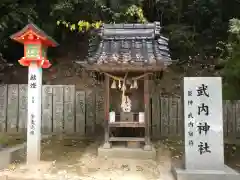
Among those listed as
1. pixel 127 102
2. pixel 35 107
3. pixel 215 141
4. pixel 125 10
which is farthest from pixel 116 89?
pixel 125 10

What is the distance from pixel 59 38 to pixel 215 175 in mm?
14440

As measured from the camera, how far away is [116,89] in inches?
383

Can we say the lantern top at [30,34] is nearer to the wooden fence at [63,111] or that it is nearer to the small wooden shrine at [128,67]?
the small wooden shrine at [128,67]

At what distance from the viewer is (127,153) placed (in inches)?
334

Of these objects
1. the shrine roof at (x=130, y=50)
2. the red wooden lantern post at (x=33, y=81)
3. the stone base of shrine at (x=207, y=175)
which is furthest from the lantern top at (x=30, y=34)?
the stone base of shrine at (x=207, y=175)

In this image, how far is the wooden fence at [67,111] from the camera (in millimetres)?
11836

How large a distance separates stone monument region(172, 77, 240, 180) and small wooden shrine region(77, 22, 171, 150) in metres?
1.48

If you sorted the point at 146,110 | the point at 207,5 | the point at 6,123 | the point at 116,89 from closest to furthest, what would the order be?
the point at 146,110 < the point at 116,89 < the point at 6,123 < the point at 207,5

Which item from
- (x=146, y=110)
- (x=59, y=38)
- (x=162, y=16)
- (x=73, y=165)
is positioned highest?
(x=162, y=16)

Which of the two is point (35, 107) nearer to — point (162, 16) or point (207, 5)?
point (162, 16)

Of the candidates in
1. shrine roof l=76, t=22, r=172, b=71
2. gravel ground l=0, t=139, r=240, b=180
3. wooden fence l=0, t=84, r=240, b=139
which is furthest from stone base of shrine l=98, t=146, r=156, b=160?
wooden fence l=0, t=84, r=240, b=139

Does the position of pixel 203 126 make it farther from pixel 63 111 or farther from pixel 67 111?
pixel 63 111

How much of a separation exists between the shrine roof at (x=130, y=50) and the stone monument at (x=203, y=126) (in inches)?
57.3

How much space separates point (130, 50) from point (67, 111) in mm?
4609
